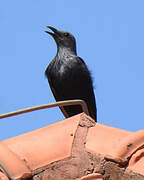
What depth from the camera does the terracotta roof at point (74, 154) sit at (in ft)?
7.52

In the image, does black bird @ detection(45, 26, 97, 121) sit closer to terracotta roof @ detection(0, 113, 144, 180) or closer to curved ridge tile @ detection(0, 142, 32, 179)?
terracotta roof @ detection(0, 113, 144, 180)

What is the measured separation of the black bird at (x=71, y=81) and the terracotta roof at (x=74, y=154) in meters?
4.58

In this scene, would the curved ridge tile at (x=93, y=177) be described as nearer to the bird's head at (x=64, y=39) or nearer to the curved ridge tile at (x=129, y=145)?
the curved ridge tile at (x=129, y=145)

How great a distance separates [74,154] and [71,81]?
512 centimetres

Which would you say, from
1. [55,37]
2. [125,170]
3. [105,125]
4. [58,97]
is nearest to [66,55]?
[55,37]

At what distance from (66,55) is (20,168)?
6.19 metres

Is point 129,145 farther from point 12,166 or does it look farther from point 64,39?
point 64,39

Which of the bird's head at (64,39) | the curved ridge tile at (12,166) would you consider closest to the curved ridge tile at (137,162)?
the curved ridge tile at (12,166)

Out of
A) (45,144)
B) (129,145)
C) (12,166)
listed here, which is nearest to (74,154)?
(45,144)

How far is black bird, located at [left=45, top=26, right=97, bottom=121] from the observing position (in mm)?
7562

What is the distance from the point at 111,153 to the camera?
94.4 inches

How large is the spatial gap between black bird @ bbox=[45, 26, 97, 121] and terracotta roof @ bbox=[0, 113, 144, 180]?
180 inches

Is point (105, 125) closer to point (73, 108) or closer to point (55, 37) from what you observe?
point (73, 108)

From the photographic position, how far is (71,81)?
7.63m
